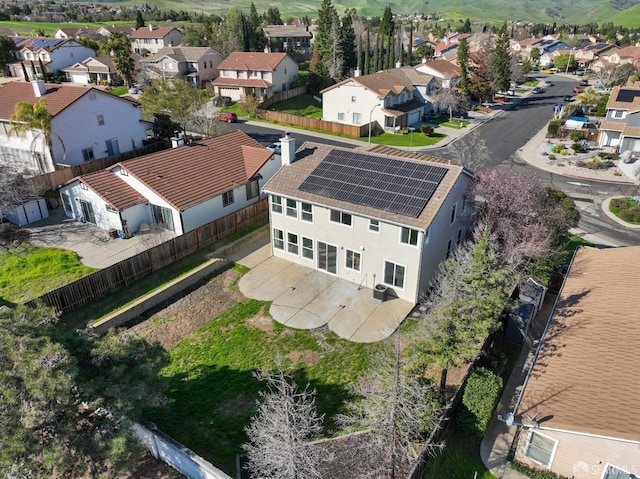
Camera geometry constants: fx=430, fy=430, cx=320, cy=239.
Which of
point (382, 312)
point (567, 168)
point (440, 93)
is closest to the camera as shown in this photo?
point (382, 312)

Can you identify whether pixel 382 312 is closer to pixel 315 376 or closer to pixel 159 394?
pixel 315 376

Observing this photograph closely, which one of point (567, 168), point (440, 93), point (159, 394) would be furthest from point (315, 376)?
point (440, 93)

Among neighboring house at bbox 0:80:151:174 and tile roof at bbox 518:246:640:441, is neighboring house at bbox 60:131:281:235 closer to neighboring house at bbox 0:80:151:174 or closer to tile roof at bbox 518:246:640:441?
neighboring house at bbox 0:80:151:174

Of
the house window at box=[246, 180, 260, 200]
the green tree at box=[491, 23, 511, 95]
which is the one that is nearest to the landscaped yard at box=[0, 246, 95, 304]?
the house window at box=[246, 180, 260, 200]

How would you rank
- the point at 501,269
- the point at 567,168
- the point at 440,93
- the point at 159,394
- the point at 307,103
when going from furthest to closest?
the point at 307,103 → the point at 440,93 → the point at 567,168 → the point at 501,269 → the point at 159,394

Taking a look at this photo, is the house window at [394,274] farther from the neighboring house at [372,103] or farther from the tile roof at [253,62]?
the tile roof at [253,62]

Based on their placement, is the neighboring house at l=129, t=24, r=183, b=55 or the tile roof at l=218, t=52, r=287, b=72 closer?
the tile roof at l=218, t=52, r=287, b=72
